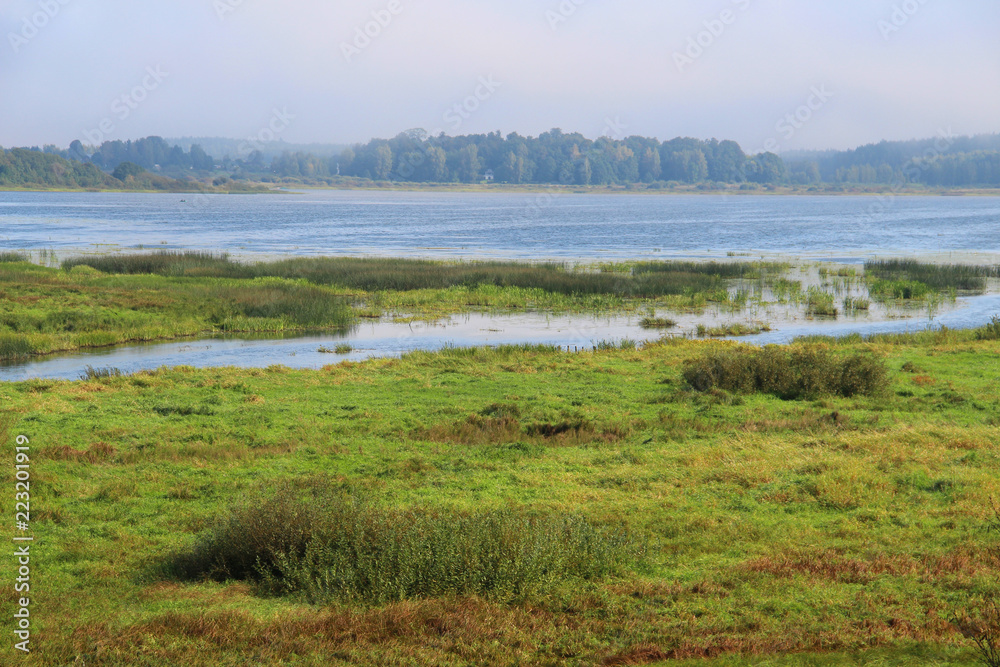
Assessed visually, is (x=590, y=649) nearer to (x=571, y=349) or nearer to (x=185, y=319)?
(x=571, y=349)

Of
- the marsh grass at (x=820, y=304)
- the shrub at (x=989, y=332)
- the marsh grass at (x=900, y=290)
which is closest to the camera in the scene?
the shrub at (x=989, y=332)

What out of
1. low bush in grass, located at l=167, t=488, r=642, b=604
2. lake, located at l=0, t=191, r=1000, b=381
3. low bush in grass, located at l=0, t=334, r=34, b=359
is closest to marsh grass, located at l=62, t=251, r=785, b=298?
lake, located at l=0, t=191, r=1000, b=381

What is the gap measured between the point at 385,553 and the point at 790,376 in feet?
46.5

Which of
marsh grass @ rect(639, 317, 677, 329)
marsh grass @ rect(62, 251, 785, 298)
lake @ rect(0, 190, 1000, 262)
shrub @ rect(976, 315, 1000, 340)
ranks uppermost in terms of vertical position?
lake @ rect(0, 190, 1000, 262)

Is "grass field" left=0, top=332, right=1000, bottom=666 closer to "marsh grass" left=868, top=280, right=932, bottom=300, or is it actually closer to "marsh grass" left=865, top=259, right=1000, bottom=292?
"marsh grass" left=868, top=280, right=932, bottom=300

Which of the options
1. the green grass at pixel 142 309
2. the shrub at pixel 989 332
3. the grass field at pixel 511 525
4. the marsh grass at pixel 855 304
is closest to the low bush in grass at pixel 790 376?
the grass field at pixel 511 525

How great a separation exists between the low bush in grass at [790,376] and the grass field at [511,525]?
0.43 feet

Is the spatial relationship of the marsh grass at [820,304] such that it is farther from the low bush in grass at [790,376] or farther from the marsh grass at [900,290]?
the low bush in grass at [790,376]

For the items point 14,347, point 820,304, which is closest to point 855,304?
point 820,304

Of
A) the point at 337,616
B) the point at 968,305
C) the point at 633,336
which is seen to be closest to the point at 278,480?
the point at 337,616

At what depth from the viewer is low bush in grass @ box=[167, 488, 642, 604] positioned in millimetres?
7699

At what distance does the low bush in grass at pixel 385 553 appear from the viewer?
25.3 ft

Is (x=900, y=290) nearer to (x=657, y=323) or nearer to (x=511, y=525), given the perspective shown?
(x=657, y=323)

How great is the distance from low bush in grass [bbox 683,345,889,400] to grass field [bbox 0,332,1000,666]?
13 centimetres
